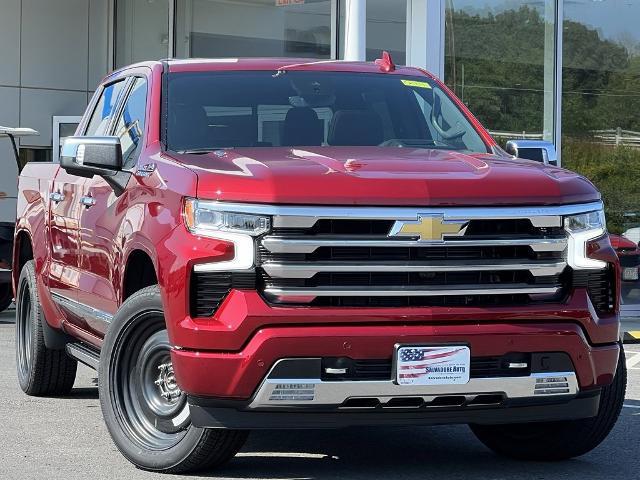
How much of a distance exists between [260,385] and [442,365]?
2.35 feet

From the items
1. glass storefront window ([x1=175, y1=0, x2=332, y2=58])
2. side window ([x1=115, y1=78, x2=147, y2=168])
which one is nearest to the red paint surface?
side window ([x1=115, y1=78, x2=147, y2=168])

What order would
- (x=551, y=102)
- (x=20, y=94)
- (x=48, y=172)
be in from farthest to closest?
(x=20, y=94) < (x=551, y=102) < (x=48, y=172)

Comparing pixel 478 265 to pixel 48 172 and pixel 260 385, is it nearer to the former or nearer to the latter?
pixel 260 385

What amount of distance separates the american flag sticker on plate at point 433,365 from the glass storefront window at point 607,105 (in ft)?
37.6

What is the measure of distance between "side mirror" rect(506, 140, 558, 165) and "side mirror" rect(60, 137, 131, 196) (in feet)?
6.52

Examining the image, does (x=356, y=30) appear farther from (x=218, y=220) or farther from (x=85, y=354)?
(x=218, y=220)

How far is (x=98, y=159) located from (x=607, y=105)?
1127 cm

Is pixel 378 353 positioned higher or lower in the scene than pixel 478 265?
lower

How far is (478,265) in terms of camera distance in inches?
212

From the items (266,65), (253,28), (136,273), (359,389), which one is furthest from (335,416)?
(253,28)

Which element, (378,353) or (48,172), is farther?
(48,172)

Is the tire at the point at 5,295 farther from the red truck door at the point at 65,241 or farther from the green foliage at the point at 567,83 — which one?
the red truck door at the point at 65,241

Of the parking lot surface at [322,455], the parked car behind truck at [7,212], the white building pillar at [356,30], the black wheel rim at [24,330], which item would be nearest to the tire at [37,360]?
the black wheel rim at [24,330]

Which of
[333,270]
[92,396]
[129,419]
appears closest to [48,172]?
[92,396]
